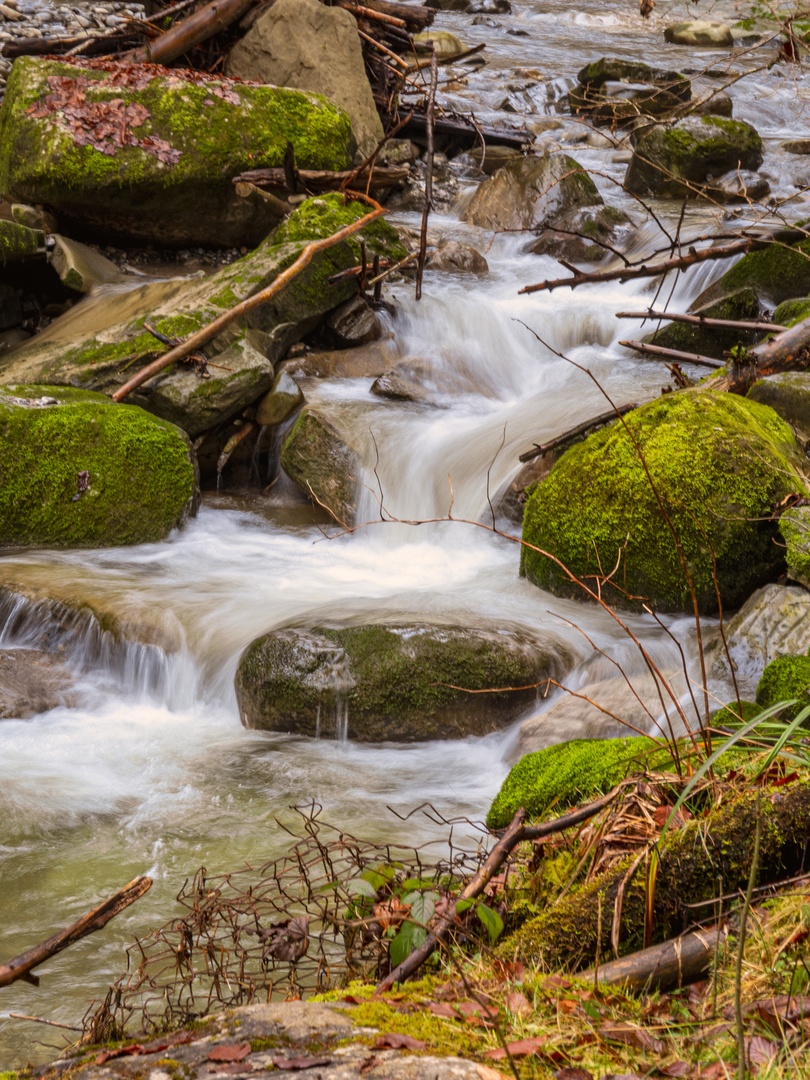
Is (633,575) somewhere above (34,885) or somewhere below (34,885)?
above

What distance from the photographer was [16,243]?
352 inches

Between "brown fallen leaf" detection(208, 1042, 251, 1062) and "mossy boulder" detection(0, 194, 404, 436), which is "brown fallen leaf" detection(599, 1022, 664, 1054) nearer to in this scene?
Result: "brown fallen leaf" detection(208, 1042, 251, 1062)

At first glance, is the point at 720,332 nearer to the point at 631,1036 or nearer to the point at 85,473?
the point at 85,473

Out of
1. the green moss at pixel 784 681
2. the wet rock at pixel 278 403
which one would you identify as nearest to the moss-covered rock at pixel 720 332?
the wet rock at pixel 278 403

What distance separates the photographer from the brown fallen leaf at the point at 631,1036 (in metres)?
1.75

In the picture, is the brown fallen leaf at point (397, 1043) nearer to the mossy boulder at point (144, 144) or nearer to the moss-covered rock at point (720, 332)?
the moss-covered rock at point (720, 332)

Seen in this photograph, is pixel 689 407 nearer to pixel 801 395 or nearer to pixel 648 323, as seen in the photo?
pixel 801 395

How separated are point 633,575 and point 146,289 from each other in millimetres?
6319

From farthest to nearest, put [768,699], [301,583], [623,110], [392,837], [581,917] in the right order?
[623,110] < [301,583] < [392,837] < [768,699] < [581,917]

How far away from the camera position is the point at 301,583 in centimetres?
645

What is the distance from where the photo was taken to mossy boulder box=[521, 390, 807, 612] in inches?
198

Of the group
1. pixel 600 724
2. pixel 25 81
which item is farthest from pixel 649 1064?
pixel 25 81

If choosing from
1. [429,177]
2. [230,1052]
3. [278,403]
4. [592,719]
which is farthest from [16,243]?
[230,1052]

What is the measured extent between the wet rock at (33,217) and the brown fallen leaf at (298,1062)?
31.6 feet
